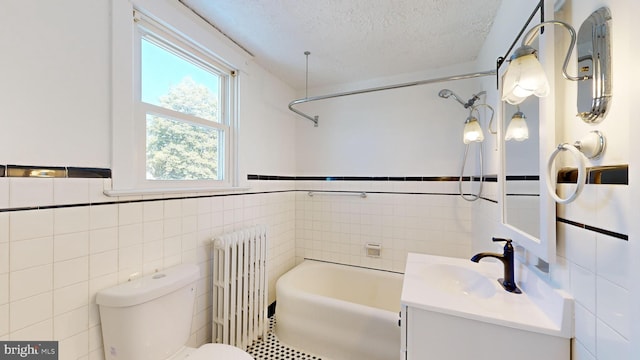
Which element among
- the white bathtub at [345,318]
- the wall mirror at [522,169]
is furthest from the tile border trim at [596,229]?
the white bathtub at [345,318]

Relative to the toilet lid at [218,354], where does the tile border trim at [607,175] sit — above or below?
above

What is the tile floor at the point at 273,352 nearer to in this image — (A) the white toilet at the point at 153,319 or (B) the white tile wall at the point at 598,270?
(A) the white toilet at the point at 153,319

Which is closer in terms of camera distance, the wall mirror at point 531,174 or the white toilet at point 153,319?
the wall mirror at point 531,174

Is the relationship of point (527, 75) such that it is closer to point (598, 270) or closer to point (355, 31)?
point (598, 270)

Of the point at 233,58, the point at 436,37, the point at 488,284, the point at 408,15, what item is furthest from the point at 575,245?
the point at 233,58

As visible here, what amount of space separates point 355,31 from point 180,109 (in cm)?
131

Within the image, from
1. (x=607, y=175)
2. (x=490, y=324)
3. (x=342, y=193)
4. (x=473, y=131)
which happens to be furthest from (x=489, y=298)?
(x=342, y=193)

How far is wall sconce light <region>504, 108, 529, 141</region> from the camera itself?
1.02m

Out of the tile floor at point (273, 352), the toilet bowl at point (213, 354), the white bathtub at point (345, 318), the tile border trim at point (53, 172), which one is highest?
the tile border trim at point (53, 172)

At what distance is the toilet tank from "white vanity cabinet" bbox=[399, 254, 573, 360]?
1125 millimetres

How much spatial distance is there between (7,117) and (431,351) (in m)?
1.80

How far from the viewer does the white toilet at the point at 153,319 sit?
1057mm

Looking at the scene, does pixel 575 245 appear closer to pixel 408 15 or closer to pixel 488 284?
pixel 488 284

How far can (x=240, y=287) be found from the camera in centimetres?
173
